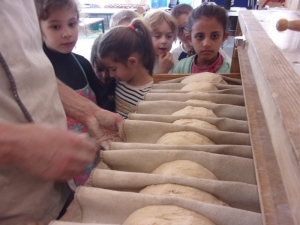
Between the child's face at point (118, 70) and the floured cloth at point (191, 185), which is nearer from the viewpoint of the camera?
the floured cloth at point (191, 185)

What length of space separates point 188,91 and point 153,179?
0.56m

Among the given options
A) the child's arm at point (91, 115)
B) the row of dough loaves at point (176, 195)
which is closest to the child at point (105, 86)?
the child's arm at point (91, 115)

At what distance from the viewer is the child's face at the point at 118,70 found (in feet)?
5.68

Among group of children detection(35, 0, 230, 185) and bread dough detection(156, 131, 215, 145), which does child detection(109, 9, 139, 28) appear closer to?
group of children detection(35, 0, 230, 185)

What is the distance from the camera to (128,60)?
173 cm

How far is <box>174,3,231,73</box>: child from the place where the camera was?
71.0 inches

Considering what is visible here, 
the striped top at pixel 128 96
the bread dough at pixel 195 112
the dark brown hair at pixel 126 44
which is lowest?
the striped top at pixel 128 96

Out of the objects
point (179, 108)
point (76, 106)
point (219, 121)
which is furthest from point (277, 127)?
point (76, 106)

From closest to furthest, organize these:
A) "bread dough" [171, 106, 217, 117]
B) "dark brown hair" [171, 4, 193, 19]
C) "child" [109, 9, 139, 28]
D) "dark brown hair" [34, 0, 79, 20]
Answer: "bread dough" [171, 106, 217, 117]
"dark brown hair" [34, 0, 79, 20]
"child" [109, 9, 139, 28]
"dark brown hair" [171, 4, 193, 19]

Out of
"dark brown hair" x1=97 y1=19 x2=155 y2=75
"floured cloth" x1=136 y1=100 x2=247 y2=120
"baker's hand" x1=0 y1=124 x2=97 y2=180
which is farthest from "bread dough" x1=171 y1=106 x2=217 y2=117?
"dark brown hair" x1=97 y1=19 x2=155 y2=75

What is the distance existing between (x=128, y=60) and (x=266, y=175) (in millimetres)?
1373

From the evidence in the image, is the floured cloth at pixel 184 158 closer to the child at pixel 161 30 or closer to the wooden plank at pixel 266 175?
the wooden plank at pixel 266 175

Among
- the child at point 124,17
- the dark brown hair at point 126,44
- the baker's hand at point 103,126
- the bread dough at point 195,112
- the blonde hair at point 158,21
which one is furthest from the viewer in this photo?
the child at point 124,17

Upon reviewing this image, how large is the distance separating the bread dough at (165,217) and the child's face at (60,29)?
1281 millimetres
